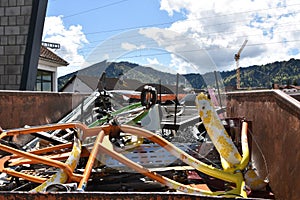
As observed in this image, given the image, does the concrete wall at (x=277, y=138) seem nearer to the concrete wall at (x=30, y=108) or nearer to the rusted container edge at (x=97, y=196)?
the rusted container edge at (x=97, y=196)

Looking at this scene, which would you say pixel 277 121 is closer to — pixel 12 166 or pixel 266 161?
pixel 266 161

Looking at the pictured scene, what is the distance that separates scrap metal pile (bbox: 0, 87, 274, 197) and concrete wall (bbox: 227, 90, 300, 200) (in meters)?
0.14

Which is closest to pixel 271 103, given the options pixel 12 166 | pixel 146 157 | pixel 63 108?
pixel 146 157

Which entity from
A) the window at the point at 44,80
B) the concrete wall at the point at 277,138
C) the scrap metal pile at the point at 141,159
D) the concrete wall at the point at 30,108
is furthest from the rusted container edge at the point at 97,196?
the window at the point at 44,80

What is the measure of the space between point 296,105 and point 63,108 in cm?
362

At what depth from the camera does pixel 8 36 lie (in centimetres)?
796

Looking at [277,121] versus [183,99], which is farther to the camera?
[183,99]

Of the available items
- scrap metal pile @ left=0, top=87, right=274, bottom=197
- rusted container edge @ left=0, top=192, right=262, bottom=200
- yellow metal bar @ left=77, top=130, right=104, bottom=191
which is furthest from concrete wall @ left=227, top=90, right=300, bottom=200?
yellow metal bar @ left=77, top=130, right=104, bottom=191

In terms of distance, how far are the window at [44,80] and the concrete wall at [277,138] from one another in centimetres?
1132

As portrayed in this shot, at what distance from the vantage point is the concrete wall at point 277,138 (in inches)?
73.6

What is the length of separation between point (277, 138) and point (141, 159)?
3.23ft

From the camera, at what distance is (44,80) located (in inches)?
546

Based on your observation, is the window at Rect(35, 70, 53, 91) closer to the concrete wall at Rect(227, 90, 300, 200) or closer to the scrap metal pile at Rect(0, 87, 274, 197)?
the scrap metal pile at Rect(0, 87, 274, 197)

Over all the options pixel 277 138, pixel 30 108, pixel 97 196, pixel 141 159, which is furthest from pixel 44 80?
pixel 97 196
